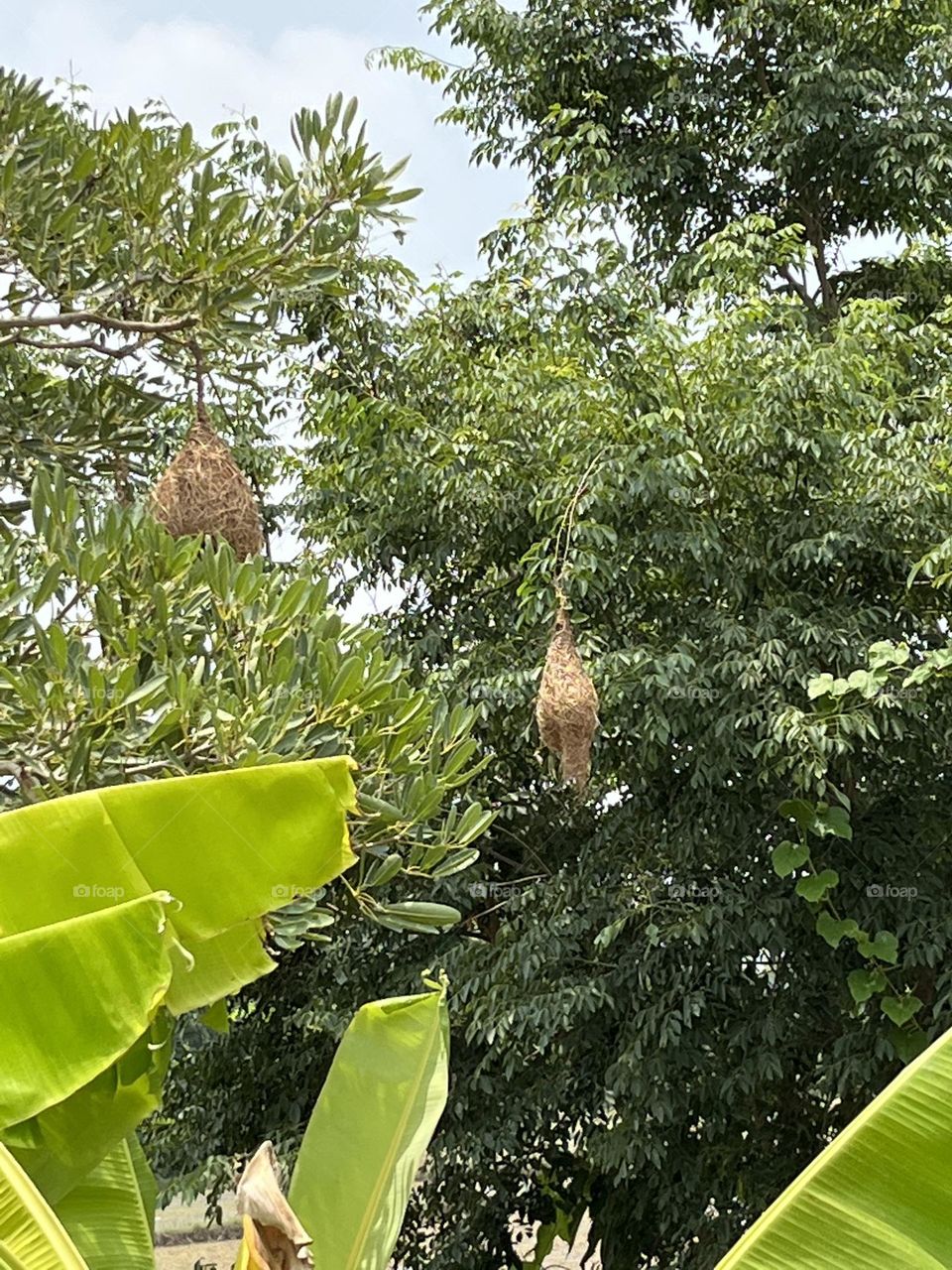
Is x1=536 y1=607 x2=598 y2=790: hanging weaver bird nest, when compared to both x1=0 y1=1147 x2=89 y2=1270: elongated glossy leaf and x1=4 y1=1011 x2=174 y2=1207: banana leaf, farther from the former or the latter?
x1=0 y1=1147 x2=89 y2=1270: elongated glossy leaf

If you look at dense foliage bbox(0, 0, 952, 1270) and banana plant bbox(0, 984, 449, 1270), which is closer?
banana plant bbox(0, 984, 449, 1270)

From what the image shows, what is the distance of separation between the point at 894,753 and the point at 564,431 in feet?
5.88

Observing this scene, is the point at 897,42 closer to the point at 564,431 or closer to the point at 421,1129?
the point at 564,431

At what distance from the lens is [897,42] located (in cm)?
738

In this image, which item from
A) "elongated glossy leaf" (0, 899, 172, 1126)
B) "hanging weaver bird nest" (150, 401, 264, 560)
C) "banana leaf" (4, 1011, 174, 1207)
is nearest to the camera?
"elongated glossy leaf" (0, 899, 172, 1126)

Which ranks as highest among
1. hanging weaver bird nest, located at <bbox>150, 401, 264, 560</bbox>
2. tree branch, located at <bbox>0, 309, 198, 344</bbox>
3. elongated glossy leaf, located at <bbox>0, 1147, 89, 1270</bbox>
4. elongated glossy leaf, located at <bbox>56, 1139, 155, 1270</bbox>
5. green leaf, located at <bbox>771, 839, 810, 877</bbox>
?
tree branch, located at <bbox>0, 309, 198, 344</bbox>

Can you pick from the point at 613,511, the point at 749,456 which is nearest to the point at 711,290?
the point at 749,456

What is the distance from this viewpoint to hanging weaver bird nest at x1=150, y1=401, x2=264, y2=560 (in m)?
2.96

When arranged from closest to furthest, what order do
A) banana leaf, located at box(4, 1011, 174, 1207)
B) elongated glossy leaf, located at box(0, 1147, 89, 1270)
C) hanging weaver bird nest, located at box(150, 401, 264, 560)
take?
1. elongated glossy leaf, located at box(0, 1147, 89, 1270)
2. banana leaf, located at box(4, 1011, 174, 1207)
3. hanging weaver bird nest, located at box(150, 401, 264, 560)

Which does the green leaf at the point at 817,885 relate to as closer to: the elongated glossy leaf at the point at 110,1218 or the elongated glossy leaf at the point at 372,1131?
the elongated glossy leaf at the point at 372,1131

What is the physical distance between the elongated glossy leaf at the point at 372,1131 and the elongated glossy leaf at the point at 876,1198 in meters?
0.64

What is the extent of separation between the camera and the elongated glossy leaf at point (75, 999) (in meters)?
1.72

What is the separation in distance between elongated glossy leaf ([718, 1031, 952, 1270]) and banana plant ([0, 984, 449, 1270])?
0.64 meters

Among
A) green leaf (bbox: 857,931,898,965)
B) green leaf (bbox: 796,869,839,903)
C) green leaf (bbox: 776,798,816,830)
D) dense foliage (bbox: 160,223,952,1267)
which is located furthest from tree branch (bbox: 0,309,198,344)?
green leaf (bbox: 857,931,898,965)
